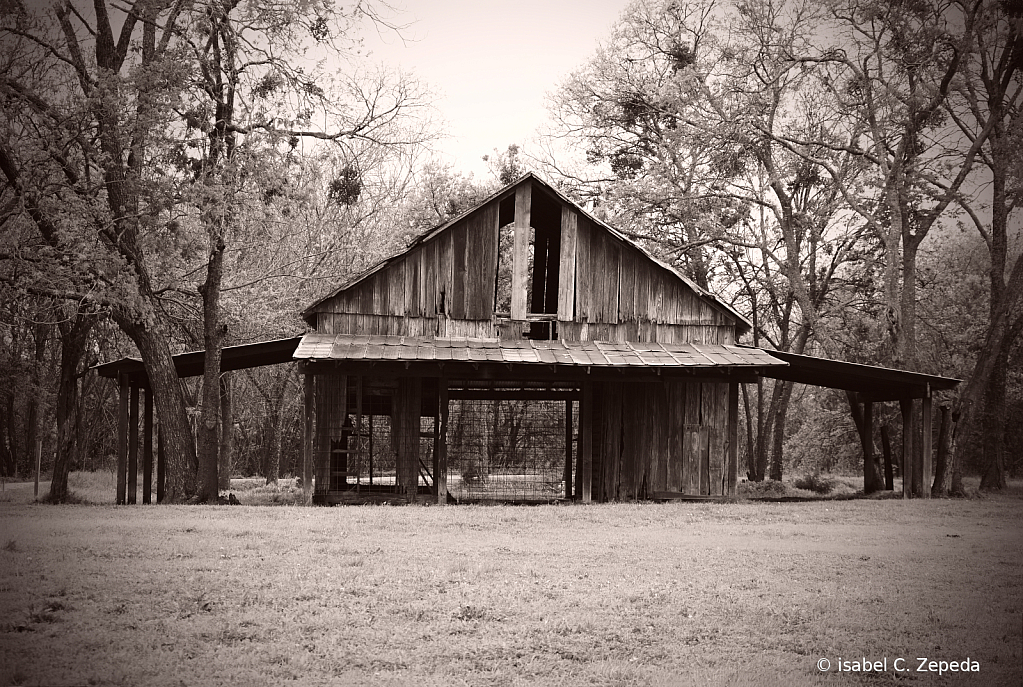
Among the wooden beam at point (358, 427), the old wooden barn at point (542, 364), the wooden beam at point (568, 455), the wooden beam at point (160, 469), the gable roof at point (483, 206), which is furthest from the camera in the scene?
the wooden beam at point (568, 455)

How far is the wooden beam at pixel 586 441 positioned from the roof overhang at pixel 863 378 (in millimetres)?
4369

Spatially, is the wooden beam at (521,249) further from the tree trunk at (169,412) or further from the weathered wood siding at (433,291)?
the tree trunk at (169,412)

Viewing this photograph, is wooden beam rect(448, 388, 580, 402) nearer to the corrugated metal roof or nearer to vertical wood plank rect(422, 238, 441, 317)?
the corrugated metal roof

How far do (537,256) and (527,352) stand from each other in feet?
24.6

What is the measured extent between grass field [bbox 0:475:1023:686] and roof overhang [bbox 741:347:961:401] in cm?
643

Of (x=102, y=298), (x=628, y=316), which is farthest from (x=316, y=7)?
(x=628, y=316)

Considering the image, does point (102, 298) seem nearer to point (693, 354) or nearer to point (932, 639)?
point (693, 354)

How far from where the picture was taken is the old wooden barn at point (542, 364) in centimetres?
2053

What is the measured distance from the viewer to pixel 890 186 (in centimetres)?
2752

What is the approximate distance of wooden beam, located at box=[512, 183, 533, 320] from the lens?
21.9m

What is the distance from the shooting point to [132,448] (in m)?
21.2

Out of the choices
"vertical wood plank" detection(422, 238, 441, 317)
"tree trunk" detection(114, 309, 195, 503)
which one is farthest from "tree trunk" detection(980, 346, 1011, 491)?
"tree trunk" detection(114, 309, 195, 503)

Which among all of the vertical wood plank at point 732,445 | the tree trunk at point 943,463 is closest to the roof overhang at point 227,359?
the vertical wood plank at point 732,445

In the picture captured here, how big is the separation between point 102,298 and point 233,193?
349 cm
